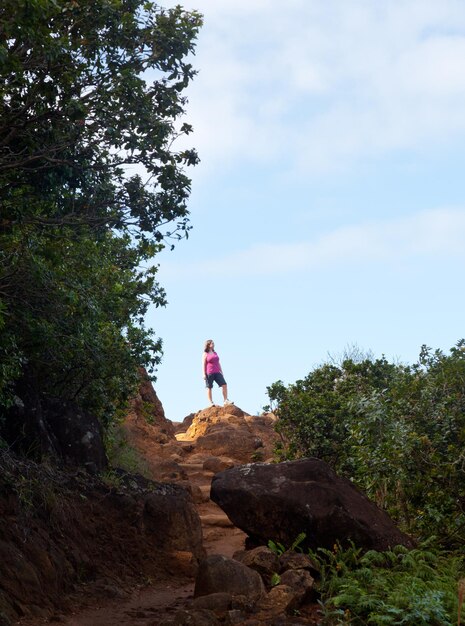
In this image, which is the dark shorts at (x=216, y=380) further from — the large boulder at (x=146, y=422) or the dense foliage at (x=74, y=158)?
the dense foliage at (x=74, y=158)

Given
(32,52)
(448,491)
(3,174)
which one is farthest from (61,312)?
(448,491)

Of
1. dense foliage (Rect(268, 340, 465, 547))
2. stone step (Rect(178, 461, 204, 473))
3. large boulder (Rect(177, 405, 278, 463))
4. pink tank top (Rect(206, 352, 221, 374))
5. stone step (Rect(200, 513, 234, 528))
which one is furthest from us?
pink tank top (Rect(206, 352, 221, 374))

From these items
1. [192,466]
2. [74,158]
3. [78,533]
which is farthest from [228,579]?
[192,466]

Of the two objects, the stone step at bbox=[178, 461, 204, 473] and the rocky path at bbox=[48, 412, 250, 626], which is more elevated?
the stone step at bbox=[178, 461, 204, 473]

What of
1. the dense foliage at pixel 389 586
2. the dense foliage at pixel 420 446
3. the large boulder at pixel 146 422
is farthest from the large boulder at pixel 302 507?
the large boulder at pixel 146 422

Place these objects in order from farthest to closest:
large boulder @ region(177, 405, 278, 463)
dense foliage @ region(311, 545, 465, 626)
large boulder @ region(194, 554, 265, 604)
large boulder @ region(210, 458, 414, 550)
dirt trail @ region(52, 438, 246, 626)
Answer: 1. large boulder @ region(177, 405, 278, 463)
2. large boulder @ region(210, 458, 414, 550)
3. dirt trail @ region(52, 438, 246, 626)
4. large boulder @ region(194, 554, 265, 604)
5. dense foliage @ region(311, 545, 465, 626)

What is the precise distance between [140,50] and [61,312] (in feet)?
15.5

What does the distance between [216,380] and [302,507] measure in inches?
770

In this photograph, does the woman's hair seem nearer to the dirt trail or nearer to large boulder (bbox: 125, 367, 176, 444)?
large boulder (bbox: 125, 367, 176, 444)

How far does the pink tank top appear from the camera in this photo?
32094mm

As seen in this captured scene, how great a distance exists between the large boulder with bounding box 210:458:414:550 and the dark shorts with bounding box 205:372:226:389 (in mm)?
18154

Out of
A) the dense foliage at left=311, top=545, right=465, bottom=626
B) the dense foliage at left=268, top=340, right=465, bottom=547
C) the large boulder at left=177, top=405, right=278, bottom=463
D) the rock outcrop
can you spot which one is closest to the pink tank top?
the large boulder at left=177, top=405, right=278, bottom=463

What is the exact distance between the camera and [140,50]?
14891mm

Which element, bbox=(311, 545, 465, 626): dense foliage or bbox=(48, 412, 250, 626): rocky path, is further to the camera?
bbox=(48, 412, 250, 626): rocky path
